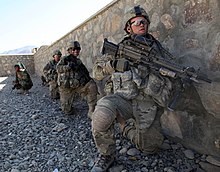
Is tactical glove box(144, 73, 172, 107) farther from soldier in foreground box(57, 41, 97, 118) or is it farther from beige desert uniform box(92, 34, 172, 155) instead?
soldier in foreground box(57, 41, 97, 118)

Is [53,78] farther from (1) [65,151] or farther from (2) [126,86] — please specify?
(2) [126,86]

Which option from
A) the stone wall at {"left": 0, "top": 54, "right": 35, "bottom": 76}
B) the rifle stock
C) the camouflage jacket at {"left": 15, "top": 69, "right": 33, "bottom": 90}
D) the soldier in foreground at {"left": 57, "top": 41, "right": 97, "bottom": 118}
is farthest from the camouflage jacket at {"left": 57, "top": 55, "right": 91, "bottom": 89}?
the stone wall at {"left": 0, "top": 54, "right": 35, "bottom": 76}

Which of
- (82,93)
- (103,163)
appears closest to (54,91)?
(82,93)

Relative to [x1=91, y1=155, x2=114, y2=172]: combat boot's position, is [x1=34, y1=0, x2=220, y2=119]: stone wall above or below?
above

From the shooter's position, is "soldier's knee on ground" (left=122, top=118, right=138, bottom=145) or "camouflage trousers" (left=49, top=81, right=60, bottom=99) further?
"camouflage trousers" (left=49, top=81, right=60, bottom=99)

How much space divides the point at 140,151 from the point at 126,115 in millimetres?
563

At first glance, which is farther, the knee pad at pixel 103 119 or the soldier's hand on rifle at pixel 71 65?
the soldier's hand on rifle at pixel 71 65

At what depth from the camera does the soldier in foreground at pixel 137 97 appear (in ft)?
7.92

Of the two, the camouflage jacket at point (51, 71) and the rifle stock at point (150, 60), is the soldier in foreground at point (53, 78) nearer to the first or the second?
the camouflage jacket at point (51, 71)

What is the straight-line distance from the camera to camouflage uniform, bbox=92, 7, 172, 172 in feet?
7.84

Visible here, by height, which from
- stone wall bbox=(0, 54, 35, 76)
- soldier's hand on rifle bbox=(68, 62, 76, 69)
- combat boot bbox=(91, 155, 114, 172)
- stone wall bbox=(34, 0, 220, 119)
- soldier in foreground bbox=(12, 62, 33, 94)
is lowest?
stone wall bbox=(0, 54, 35, 76)

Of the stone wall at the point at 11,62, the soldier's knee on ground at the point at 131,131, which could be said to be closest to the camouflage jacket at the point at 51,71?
the soldier's knee on ground at the point at 131,131

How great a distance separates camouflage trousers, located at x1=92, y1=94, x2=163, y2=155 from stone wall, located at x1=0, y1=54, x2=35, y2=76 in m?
17.8

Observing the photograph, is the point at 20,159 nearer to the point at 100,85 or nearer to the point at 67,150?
the point at 67,150
